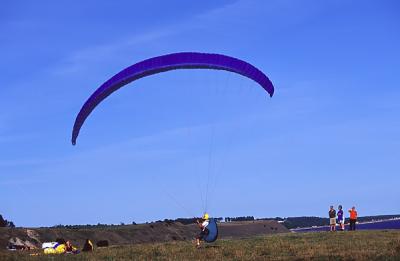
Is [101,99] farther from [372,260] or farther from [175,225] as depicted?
[175,225]

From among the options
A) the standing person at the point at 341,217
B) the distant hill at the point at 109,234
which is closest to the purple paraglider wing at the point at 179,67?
the standing person at the point at 341,217

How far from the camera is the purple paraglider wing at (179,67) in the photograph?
23359 mm

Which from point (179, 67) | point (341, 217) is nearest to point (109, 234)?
point (341, 217)

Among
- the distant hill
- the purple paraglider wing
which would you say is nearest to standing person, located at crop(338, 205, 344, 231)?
the distant hill

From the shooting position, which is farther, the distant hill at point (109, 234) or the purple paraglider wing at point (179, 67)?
the distant hill at point (109, 234)

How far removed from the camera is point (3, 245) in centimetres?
4116

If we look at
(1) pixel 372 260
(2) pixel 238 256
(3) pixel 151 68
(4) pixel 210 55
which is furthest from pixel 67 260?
(1) pixel 372 260

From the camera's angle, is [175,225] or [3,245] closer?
[3,245]

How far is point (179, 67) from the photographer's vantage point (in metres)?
23.5

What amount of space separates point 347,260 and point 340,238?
10.5 metres

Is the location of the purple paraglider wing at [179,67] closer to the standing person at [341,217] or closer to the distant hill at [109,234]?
the standing person at [341,217]

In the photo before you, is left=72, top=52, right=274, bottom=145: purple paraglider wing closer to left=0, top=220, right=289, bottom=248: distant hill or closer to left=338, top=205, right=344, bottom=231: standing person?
left=338, top=205, right=344, bottom=231: standing person

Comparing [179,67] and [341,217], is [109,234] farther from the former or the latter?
[179,67]

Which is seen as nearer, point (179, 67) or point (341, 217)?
point (179, 67)
